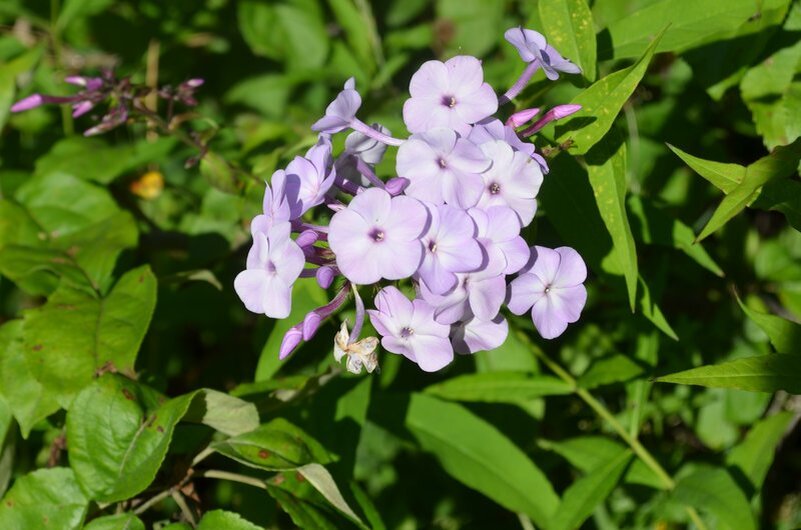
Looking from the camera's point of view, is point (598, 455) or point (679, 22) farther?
point (598, 455)

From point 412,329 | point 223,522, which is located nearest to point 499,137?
point 412,329

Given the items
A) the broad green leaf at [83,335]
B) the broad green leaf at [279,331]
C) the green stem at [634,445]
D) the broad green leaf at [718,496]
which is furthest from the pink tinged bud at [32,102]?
the broad green leaf at [718,496]

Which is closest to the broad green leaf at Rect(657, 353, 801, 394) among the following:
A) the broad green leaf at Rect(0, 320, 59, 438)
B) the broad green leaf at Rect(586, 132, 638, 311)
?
the broad green leaf at Rect(586, 132, 638, 311)

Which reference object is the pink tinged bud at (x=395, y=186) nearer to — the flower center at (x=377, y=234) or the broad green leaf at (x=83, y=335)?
the flower center at (x=377, y=234)

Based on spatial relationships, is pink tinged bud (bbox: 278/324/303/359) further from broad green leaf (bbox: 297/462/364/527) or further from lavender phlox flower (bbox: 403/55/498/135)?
lavender phlox flower (bbox: 403/55/498/135)

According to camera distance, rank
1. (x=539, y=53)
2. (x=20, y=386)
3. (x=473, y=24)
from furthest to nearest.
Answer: (x=473, y=24), (x=20, y=386), (x=539, y=53)

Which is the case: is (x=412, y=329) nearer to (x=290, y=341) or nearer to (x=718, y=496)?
(x=290, y=341)

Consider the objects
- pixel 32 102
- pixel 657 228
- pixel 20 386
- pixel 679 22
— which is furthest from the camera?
pixel 32 102

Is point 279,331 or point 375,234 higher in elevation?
point 375,234
